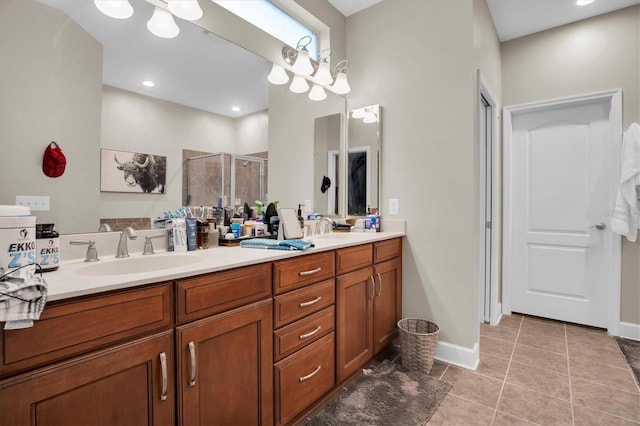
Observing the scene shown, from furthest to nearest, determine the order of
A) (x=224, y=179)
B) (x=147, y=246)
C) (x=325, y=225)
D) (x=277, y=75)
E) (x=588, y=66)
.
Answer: (x=588, y=66) → (x=325, y=225) → (x=277, y=75) → (x=224, y=179) → (x=147, y=246)

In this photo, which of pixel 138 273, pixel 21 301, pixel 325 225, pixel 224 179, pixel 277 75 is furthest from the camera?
pixel 325 225

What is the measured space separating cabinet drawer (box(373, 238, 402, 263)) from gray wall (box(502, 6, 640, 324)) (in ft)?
6.62

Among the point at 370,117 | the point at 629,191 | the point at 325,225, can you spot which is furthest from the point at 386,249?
the point at 629,191

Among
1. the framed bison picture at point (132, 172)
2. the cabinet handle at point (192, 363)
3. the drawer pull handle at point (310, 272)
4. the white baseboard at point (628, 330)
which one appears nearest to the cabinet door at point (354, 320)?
the drawer pull handle at point (310, 272)

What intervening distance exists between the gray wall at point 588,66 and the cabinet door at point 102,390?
3.54 metres

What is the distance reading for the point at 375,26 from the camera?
2.65 m

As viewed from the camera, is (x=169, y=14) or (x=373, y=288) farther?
(x=373, y=288)

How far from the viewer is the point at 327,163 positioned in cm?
268

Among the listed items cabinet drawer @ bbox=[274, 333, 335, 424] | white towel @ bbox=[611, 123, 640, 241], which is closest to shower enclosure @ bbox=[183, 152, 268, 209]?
cabinet drawer @ bbox=[274, 333, 335, 424]

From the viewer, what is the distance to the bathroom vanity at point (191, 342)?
816 mm

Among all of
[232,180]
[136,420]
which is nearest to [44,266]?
[136,420]

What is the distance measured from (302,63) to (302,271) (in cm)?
158

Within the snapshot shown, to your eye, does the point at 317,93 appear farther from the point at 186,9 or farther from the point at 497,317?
the point at 497,317

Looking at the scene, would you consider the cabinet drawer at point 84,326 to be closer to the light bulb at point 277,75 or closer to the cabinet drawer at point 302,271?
the cabinet drawer at point 302,271
